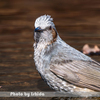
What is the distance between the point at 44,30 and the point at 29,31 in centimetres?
395

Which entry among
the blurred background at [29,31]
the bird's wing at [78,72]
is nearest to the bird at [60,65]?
the bird's wing at [78,72]

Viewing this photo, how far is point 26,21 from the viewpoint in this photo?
876 cm

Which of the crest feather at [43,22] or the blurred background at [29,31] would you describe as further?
the blurred background at [29,31]

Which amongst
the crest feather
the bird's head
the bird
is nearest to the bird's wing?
the bird

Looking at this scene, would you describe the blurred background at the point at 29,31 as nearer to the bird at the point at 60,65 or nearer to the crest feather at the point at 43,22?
the bird at the point at 60,65

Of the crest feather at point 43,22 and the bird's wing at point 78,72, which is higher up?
the crest feather at point 43,22

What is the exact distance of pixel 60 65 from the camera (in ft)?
12.6

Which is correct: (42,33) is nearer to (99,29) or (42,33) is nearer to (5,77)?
(5,77)

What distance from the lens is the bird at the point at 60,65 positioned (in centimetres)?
376

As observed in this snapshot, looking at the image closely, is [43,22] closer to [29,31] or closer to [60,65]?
[60,65]

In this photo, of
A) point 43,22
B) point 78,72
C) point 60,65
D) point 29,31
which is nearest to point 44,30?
point 43,22

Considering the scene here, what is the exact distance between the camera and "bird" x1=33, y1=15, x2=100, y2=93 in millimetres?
3762

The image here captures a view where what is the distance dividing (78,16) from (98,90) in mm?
5772

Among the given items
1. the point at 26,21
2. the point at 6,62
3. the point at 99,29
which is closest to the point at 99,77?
the point at 6,62
